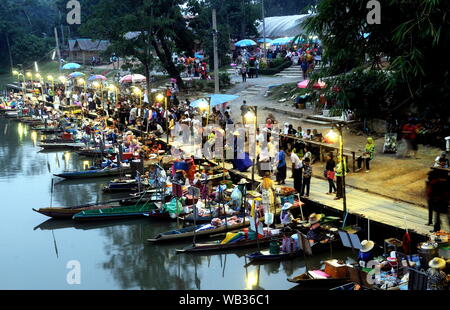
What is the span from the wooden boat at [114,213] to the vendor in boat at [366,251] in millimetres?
7313

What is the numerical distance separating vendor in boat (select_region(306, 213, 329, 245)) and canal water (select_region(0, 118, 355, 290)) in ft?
1.34

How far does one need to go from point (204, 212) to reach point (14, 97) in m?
38.4

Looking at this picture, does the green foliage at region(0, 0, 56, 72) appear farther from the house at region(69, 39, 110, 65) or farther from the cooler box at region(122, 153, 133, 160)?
the cooler box at region(122, 153, 133, 160)

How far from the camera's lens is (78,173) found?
21.9 metres

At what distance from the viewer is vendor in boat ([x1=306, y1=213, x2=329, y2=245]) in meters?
13.1

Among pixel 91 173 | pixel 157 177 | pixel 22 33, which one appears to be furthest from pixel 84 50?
pixel 157 177

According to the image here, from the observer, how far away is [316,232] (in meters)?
13.2

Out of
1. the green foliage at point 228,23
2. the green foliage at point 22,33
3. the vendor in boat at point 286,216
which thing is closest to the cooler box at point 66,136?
the green foliage at point 228,23

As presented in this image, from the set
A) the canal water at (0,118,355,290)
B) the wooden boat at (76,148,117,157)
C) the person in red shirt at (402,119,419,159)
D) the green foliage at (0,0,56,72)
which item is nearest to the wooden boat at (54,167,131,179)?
the canal water at (0,118,355,290)

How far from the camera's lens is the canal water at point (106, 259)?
12.5 m

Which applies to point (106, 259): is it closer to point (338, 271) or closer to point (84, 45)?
point (338, 271)
